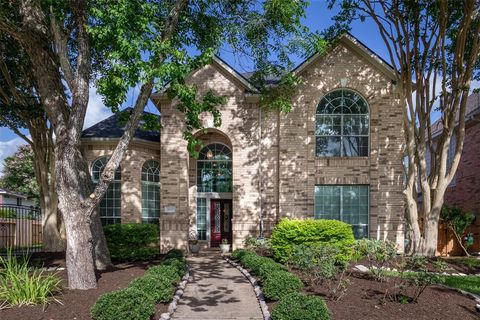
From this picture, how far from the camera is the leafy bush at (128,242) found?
1353 cm

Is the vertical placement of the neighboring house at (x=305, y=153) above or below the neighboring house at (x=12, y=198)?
above

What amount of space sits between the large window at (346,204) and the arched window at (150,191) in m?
7.00

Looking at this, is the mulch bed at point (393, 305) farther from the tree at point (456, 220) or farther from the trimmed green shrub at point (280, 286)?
the tree at point (456, 220)

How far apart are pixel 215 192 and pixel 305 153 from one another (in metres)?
4.33

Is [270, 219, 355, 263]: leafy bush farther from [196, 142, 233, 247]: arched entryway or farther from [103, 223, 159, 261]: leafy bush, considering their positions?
[196, 142, 233, 247]: arched entryway

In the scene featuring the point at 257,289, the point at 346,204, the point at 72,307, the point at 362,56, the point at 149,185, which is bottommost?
the point at 257,289

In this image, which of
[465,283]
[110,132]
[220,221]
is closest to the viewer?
[465,283]

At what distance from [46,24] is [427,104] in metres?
13.0

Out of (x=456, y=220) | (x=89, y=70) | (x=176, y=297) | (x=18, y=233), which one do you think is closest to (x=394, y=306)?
(x=176, y=297)

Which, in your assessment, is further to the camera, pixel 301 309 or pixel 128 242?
pixel 128 242

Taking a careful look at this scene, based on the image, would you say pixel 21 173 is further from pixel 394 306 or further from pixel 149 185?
pixel 394 306

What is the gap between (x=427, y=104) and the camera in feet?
47.6

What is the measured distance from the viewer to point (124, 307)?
631 cm

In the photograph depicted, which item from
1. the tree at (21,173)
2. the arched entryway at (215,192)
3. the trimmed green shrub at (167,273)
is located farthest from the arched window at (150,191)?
the tree at (21,173)
